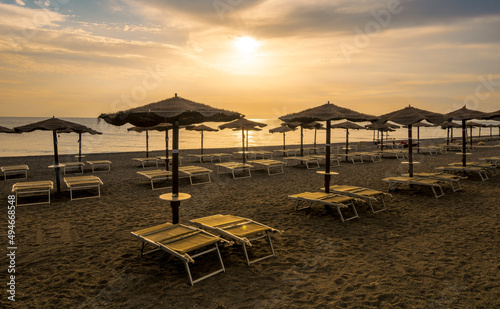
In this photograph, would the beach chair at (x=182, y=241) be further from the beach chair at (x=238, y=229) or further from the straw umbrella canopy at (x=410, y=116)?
the straw umbrella canopy at (x=410, y=116)

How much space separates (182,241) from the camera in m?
4.43

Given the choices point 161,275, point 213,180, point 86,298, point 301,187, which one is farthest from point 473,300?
point 213,180

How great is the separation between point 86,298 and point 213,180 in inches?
344

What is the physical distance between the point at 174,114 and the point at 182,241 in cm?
192

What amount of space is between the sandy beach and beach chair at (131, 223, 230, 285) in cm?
26

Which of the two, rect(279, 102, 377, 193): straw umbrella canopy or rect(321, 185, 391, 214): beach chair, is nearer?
rect(279, 102, 377, 193): straw umbrella canopy

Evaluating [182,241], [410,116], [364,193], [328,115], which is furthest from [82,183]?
[410,116]

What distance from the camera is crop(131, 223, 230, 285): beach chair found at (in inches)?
160

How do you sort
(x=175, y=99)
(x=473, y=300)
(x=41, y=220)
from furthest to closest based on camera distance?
1. (x=41, y=220)
2. (x=175, y=99)
3. (x=473, y=300)

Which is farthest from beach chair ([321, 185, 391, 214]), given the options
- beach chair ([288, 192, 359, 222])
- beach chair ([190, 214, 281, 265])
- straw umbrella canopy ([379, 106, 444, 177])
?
beach chair ([190, 214, 281, 265])

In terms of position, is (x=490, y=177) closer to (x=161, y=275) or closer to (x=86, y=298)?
(x=161, y=275)

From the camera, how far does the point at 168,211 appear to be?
299 inches

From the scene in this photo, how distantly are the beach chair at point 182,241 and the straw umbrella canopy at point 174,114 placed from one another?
0.53 m

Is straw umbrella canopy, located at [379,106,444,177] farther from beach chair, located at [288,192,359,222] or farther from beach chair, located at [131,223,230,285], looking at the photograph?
beach chair, located at [131,223,230,285]
